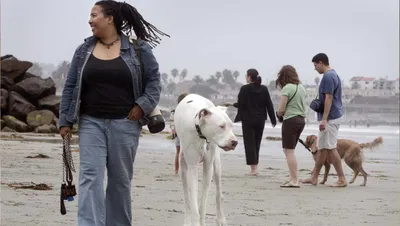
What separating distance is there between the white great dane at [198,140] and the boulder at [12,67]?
2460 cm

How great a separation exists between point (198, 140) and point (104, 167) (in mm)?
1652

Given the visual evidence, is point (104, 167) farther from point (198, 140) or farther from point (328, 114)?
point (328, 114)

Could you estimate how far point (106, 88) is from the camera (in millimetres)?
6488

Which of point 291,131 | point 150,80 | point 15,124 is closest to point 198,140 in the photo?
point 150,80

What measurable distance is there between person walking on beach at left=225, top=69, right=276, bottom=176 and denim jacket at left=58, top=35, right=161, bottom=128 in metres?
8.21

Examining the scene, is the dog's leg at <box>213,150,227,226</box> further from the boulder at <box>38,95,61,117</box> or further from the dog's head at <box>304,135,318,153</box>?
the boulder at <box>38,95,61,117</box>

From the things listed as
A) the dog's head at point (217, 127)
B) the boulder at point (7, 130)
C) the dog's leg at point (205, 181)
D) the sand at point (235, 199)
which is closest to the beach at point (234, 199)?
the sand at point (235, 199)

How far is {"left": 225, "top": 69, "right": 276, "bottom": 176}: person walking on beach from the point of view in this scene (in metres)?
14.9

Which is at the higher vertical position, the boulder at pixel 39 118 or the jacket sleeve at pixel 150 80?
the jacket sleeve at pixel 150 80

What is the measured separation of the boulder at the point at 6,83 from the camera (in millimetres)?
31286

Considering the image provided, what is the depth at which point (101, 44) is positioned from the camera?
6.68 meters

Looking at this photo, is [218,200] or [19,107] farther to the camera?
[19,107]

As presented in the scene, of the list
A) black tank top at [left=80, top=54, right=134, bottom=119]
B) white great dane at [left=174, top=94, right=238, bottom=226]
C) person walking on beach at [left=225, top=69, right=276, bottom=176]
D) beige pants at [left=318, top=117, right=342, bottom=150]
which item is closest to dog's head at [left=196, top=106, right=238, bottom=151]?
white great dane at [left=174, top=94, right=238, bottom=226]

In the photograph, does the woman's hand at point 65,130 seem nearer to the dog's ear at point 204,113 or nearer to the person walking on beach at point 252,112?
the dog's ear at point 204,113
